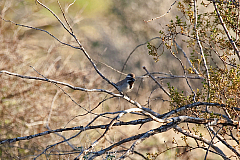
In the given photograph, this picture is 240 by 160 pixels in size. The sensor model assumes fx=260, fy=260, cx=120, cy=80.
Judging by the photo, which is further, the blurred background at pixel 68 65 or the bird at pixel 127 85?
the blurred background at pixel 68 65

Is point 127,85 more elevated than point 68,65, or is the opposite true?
point 68,65

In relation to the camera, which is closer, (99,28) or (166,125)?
(166,125)

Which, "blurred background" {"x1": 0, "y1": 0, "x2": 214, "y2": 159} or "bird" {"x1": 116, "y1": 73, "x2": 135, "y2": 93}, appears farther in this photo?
"blurred background" {"x1": 0, "y1": 0, "x2": 214, "y2": 159}

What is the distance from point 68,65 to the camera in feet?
23.1

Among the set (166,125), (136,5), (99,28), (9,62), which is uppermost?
(136,5)

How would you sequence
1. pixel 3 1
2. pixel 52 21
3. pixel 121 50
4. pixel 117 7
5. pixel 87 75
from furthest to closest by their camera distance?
pixel 117 7 < pixel 121 50 < pixel 52 21 < pixel 3 1 < pixel 87 75

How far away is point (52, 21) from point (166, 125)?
6.84m

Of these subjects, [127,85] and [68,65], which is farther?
[68,65]

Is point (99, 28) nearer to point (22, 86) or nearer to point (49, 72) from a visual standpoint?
point (49, 72)

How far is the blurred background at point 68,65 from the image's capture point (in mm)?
5516

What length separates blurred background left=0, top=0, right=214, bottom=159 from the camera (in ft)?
18.1

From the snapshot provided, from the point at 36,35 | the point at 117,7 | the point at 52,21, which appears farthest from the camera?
the point at 117,7

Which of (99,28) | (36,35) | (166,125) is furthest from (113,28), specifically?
(166,125)

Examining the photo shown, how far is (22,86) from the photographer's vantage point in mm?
5477
